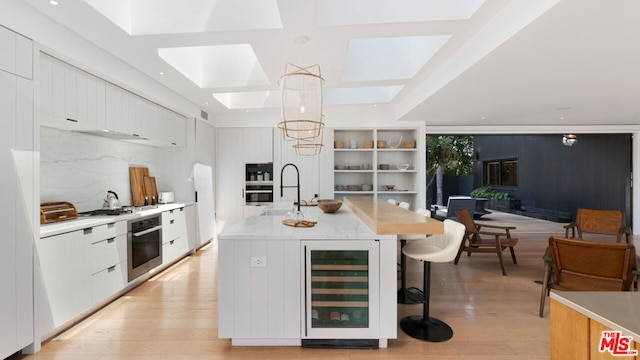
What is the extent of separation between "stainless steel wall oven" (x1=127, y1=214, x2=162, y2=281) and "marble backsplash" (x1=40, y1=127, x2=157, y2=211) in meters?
0.67

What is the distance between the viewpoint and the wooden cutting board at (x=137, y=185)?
4266 millimetres

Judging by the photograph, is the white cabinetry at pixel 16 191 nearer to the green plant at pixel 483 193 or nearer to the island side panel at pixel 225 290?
the island side panel at pixel 225 290

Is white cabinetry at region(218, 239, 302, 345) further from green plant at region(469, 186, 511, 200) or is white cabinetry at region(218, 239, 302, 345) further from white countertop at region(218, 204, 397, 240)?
green plant at region(469, 186, 511, 200)

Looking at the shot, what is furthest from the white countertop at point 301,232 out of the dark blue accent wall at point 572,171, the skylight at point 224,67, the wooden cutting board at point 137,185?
the dark blue accent wall at point 572,171

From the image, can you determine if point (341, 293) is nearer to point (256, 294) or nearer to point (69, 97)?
point (256, 294)

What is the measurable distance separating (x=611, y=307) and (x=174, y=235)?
461 centimetres

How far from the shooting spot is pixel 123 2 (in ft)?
8.38

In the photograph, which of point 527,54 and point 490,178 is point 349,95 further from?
point 490,178

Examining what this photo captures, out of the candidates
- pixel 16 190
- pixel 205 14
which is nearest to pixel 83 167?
pixel 16 190

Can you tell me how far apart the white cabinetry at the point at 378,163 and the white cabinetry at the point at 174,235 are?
297 centimetres

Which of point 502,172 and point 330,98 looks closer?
point 330,98

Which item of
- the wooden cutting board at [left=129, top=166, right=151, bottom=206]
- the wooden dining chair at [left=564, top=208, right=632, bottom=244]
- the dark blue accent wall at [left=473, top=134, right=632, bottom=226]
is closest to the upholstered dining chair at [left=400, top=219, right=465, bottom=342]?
the wooden dining chair at [left=564, top=208, right=632, bottom=244]

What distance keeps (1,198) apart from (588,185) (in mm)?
11439

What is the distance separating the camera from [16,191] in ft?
6.96
